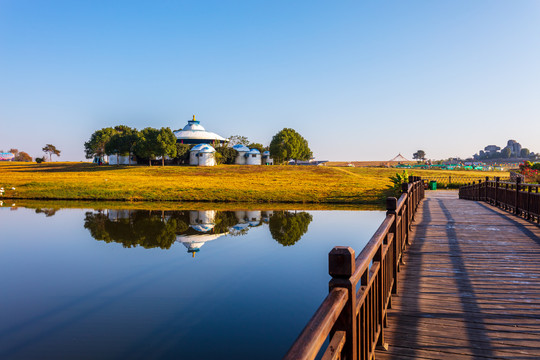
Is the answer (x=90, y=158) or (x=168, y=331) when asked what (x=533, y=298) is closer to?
(x=168, y=331)

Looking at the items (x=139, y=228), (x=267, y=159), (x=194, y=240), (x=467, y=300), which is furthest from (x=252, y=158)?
(x=467, y=300)

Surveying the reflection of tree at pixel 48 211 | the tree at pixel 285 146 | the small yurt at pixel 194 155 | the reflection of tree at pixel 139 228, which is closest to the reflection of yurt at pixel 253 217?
the reflection of tree at pixel 139 228

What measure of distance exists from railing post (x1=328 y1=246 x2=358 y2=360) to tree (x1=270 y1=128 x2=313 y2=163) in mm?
83253

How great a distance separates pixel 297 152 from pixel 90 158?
186 ft

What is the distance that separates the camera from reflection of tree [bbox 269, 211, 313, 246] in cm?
1894

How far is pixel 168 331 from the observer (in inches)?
318

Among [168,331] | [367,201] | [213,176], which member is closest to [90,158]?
[213,176]

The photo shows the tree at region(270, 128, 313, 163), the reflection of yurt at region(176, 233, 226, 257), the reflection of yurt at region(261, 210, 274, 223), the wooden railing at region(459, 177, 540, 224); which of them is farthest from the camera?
the tree at region(270, 128, 313, 163)

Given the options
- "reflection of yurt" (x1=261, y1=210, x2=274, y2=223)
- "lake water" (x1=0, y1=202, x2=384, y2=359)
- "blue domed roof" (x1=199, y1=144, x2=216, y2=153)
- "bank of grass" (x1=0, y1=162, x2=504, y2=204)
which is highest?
"blue domed roof" (x1=199, y1=144, x2=216, y2=153)

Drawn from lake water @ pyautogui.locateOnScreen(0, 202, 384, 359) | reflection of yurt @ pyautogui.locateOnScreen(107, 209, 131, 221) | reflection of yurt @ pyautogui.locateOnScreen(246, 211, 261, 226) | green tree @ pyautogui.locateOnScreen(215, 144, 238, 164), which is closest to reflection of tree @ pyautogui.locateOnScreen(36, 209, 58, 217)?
reflection of yurt @ pyautogui.locateOnScreen(107, 209, 131, 221)

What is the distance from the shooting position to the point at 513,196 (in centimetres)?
1551

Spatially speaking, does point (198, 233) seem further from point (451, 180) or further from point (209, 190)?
point (451, 180)

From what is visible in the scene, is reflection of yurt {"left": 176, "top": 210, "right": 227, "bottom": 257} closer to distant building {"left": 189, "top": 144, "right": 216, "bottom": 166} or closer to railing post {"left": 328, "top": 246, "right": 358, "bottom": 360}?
railing post {"left": 328, "top": 246, "right": 358, "bottom": 360}

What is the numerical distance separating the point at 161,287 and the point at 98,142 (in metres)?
101
